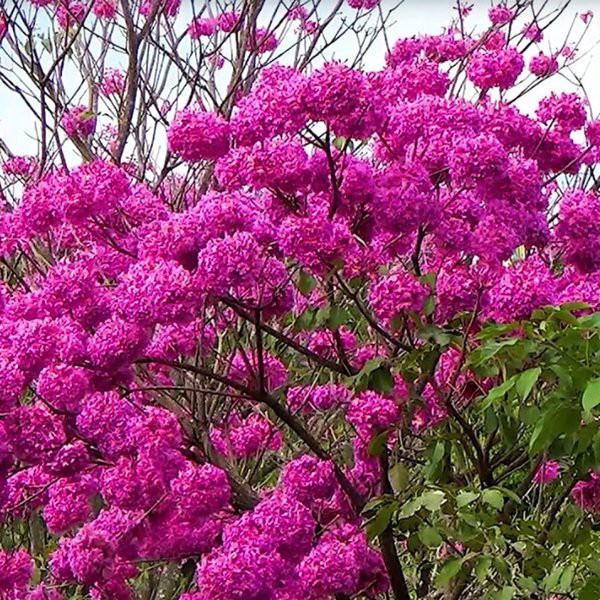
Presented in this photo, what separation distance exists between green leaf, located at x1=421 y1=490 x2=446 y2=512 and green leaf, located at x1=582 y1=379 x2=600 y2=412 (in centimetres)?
55

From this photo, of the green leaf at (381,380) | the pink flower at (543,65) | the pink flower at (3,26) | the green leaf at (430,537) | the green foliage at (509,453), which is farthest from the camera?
the pink flower at (543,65)

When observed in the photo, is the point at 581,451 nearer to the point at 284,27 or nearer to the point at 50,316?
the point at 50,316

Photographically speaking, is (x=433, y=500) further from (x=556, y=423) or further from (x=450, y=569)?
(x=556, y=423)

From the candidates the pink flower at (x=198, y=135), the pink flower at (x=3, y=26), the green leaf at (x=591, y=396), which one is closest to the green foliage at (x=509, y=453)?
the green leaf at (x=591, y=396)

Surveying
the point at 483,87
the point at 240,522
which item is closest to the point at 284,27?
the point at 483,87

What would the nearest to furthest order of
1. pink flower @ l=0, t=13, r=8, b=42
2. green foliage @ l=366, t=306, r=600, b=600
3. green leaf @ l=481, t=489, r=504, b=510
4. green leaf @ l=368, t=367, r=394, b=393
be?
green foliage @ l=366, t=306, r=600, b=600
green leaf @ l=481, t=489, r=504, b=510
green leaf @ l=368, t=367, r=394, b=393
pink flower @ l=0, t=13, r=8, b=42

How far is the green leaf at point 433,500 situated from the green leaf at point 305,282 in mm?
634

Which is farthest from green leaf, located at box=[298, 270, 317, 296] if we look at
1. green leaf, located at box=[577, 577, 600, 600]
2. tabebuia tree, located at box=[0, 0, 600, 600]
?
green leaf, located at box=[577, 577, 600, 600]

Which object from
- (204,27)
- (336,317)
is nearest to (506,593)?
(336,317)

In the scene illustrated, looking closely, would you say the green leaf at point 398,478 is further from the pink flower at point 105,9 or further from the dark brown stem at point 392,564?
the pink flower at point 105,9

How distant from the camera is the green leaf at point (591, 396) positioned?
1.81m

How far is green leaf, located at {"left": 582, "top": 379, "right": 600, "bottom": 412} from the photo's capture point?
5.93ft

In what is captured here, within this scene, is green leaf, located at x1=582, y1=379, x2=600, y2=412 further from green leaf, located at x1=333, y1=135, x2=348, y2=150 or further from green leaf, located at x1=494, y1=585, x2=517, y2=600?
green leaf, located at x1=333, y1=135, x2=348, y2=150

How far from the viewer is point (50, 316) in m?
2.67
